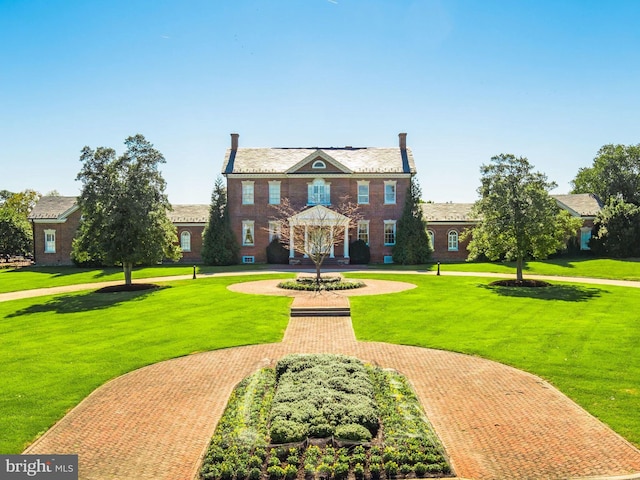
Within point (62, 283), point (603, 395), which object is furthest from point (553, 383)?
point (62, 283)

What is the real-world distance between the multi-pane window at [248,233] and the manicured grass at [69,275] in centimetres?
401

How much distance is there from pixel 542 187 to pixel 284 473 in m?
25.0

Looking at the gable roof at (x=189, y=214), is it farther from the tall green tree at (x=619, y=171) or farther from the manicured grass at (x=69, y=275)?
the tall green tree at (x=619, y=171)

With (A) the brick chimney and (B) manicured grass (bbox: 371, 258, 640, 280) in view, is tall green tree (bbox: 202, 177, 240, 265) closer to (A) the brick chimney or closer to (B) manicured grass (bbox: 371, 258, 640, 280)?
(B) manicured grass (bbox: 371, 258, 640, 280)

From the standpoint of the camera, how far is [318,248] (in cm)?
2873

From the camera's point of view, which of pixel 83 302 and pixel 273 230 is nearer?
pixel 83 302

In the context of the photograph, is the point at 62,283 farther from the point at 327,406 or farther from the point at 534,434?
the point at 534,434

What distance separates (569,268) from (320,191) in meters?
21.5

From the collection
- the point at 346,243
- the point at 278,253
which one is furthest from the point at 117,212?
the point at 346,243

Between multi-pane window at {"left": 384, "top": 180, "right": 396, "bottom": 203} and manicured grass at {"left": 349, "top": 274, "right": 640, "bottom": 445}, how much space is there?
1807 cm

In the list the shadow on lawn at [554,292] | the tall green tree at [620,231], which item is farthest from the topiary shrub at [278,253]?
the tall green tree at [620,231]

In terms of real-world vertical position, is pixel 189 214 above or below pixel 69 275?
above

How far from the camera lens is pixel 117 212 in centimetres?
2678

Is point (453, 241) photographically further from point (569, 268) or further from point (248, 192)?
point (248, 192)
